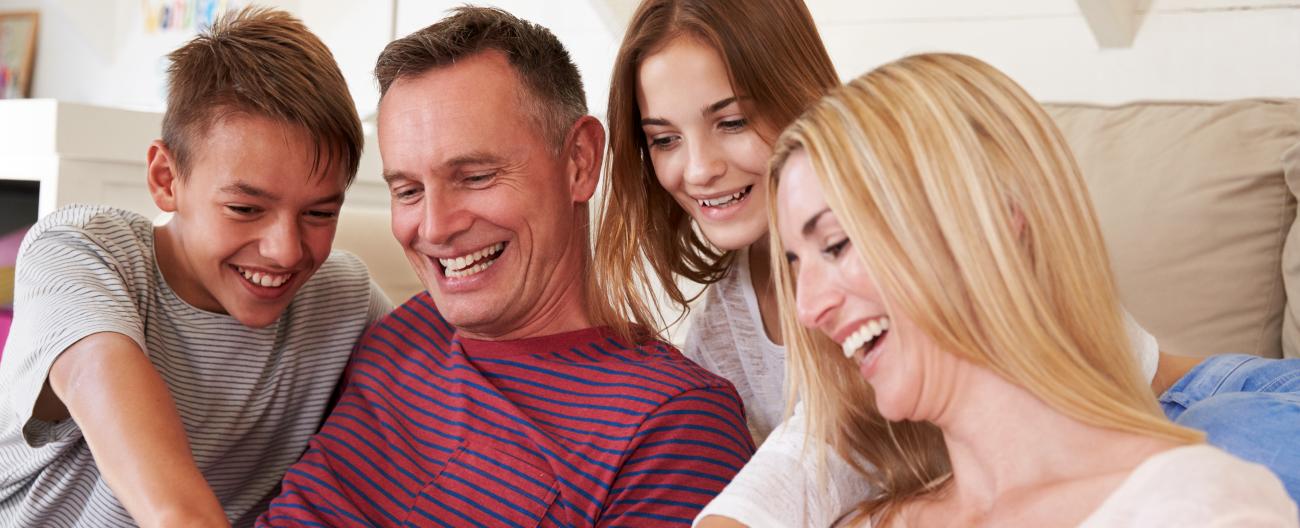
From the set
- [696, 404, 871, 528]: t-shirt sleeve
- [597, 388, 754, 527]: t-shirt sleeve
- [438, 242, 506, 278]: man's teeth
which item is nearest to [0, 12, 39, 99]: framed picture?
[438, 242, 506, 278]: man's teeth

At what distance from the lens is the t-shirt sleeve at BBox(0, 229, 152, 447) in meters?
1.24

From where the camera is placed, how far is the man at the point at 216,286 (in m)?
1.31

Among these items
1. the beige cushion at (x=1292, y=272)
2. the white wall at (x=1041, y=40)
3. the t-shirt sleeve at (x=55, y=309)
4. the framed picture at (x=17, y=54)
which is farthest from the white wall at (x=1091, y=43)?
the framed picture at (x=17, y=54)

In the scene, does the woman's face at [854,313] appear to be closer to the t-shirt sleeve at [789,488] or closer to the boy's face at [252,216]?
the t-shirt sleeve at [789,488]

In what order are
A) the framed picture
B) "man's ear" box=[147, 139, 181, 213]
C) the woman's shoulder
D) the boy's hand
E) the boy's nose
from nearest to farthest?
the woman's shoulder < the boy's hand < the boy's nose < "man's ear" box=[147, 139, 181, 213] < the framed picture

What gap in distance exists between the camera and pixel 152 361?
1.37 m

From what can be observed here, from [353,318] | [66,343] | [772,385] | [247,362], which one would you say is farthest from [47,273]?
[772,385]

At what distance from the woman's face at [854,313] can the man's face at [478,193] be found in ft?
1.64

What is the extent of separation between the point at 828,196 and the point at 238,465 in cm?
93

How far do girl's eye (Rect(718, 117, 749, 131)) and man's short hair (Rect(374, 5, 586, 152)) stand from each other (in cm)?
18

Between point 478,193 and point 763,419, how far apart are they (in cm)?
50

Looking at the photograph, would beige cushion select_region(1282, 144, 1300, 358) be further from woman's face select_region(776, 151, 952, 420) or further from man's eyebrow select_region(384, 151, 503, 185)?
man's eyebrow select_region(384, 151, 503, 185)

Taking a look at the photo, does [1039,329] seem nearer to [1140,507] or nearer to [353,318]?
[1140,507]

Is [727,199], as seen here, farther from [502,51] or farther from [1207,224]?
[1207,224]
